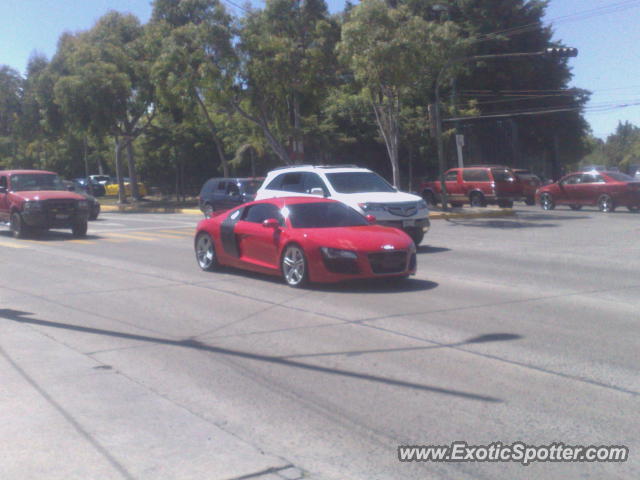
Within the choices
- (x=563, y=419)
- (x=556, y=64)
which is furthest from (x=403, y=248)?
(x=556, y=64)

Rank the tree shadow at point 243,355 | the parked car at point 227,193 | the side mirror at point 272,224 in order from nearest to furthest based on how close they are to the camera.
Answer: the tree shadow at point 243,355, the side mirror at point 272,224, the parked car at point 227,193

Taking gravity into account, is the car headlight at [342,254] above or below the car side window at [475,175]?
below

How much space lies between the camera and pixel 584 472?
4.78 metres

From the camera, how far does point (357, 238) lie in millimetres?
11469

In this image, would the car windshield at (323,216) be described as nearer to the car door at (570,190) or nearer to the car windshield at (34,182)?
the car windshield at (34,182)

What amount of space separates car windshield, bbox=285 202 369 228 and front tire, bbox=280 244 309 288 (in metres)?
0.46

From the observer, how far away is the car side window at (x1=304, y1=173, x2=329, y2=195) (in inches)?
705

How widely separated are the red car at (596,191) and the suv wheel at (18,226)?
68.2ft

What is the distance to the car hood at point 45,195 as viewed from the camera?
2089 centimetres

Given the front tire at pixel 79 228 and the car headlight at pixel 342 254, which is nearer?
the car headlight at pixel 342 254

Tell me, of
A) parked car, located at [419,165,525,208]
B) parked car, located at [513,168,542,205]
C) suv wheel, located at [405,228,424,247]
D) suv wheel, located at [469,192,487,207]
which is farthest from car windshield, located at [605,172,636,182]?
Answer: suv wheel, located at [405,228,424,247]

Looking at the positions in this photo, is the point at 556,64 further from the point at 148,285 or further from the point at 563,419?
the point at 563,419

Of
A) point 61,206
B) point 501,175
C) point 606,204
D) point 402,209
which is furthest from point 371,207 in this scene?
point 501,175

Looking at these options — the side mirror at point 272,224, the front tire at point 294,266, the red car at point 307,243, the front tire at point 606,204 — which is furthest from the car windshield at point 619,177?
the front tire at point 294,266
